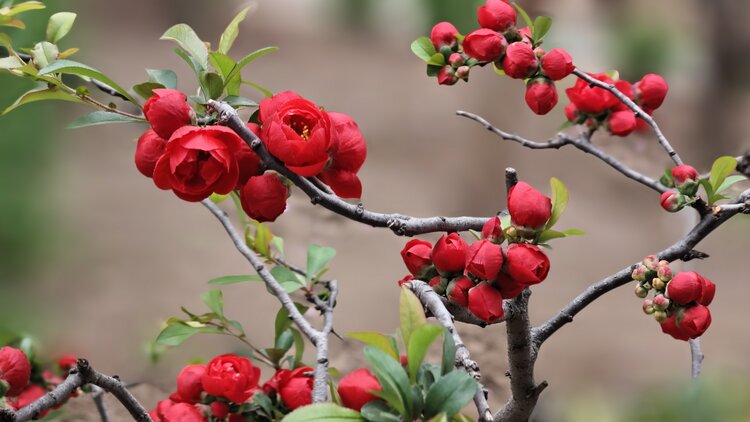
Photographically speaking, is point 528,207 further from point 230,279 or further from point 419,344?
point 230,279

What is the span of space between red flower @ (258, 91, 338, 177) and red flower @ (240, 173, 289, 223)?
0.02m

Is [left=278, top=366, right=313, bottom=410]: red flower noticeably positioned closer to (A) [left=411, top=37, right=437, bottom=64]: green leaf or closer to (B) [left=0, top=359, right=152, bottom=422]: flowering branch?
(B) [left=0, top=359, right=152, bottom=422]: flowering branch

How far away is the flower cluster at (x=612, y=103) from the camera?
0.62 m

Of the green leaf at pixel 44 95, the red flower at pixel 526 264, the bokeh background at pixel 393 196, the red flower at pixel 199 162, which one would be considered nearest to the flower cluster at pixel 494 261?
the red flower at pixel 526 264

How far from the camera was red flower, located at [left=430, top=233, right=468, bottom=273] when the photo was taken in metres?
0.41

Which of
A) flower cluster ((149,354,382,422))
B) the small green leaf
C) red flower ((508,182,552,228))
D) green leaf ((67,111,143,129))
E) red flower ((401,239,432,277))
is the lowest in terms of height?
flower cluster ((149,354,382,422))

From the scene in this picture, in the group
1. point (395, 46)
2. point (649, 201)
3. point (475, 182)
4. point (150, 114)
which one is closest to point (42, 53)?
point (150, 114)

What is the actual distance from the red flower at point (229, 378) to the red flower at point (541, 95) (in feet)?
0.88

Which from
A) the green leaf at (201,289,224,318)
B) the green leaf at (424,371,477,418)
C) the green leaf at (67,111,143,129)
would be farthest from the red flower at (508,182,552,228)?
the green leaf at (201,289,224,318)

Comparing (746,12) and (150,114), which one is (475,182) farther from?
(150,114)

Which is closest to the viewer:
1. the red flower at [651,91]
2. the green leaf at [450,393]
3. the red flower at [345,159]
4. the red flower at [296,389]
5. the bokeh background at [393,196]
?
the green leaf at [450,393]

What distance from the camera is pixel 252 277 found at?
64cm

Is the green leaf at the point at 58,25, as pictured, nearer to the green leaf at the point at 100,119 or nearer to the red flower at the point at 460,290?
the green leaf at the point at 100,119

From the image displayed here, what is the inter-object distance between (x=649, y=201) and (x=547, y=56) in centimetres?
311
